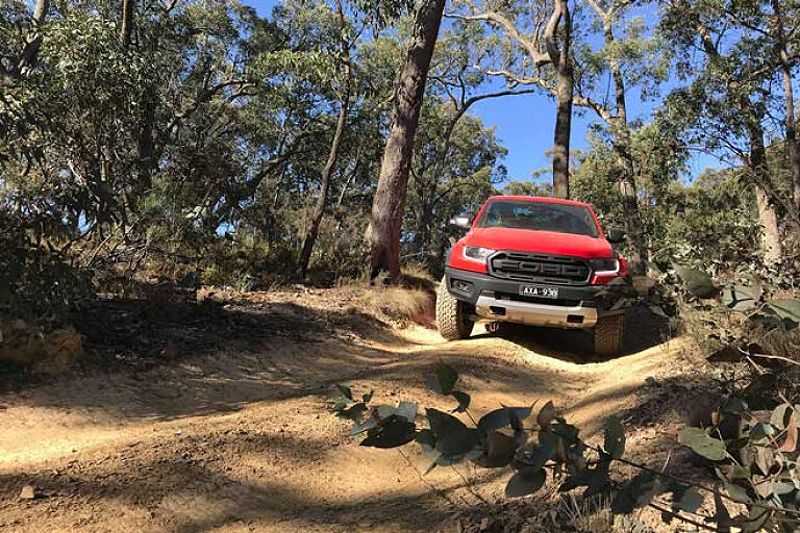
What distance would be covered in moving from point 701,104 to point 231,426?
1308 cm

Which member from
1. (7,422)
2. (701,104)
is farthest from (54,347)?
(701,104)

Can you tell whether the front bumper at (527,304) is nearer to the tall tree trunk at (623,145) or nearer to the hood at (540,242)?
the hood at (540,242)

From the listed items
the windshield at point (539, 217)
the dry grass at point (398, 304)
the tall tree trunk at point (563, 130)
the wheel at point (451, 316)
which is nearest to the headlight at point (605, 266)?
the windshield at point (539, 217)

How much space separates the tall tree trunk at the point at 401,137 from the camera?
10234 mm

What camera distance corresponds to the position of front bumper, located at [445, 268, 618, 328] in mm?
6004

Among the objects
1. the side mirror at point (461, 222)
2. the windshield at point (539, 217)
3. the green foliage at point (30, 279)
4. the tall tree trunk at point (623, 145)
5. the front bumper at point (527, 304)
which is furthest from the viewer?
the tall tree trunk at point (623, 145)

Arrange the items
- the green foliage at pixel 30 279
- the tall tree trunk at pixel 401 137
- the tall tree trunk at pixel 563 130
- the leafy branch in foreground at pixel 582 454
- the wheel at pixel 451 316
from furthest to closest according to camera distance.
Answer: the tall tree trunk at pixel 563 130 < the tall tree trunk at pixel 401 137 < the wheel at pixel 451 316 < the green foliage at pixel 30 279 < the leafy branch in foreground at pixel 582 454

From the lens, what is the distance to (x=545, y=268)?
6.16 m

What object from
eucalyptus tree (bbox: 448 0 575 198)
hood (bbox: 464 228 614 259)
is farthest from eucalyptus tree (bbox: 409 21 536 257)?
hood (bbox: 464 228 614 259)

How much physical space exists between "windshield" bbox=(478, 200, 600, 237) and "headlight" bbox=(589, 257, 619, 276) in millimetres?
891

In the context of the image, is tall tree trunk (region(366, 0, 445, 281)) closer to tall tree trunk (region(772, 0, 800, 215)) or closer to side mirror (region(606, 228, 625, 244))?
side mirror (region(606, 228, 625, 244))

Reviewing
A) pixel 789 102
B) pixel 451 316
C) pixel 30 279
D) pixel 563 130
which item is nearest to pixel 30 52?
pixel 30 279

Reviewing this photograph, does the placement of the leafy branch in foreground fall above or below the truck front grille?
below

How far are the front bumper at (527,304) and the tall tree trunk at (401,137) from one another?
4037 millimetres
